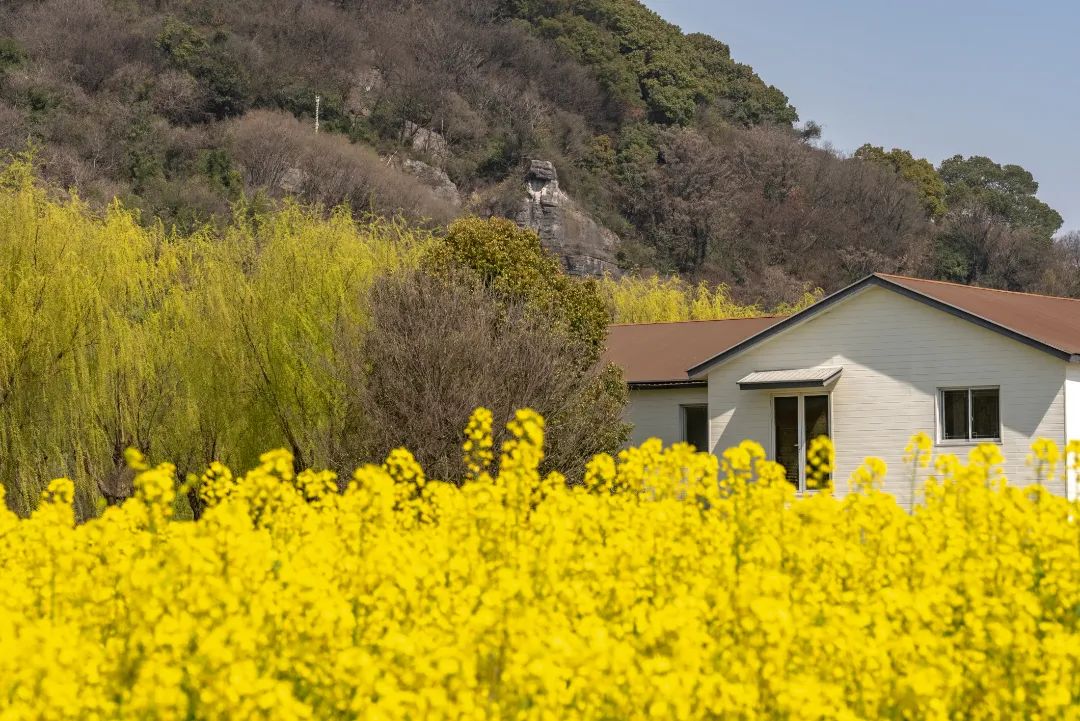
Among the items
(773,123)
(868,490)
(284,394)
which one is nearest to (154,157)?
(284,394)

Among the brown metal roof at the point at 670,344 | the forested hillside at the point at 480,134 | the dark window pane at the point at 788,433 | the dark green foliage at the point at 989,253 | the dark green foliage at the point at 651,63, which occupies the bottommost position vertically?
the dark window pane at the point at 788,433

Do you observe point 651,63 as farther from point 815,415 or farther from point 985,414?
point 985,414

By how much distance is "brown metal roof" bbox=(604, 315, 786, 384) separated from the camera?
25.5m

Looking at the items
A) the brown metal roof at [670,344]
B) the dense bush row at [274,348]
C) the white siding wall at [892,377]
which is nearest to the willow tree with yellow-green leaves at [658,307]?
the brown metal roof at [670,344]

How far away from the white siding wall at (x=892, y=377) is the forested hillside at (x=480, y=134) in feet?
95.8

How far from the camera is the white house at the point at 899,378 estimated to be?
65.6 ft

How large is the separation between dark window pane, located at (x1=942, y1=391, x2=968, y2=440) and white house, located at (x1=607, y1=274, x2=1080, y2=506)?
0.02 metres

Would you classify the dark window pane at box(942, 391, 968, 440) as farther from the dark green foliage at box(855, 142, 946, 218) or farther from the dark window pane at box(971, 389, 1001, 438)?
the dark green foliage at box(855, 142, 946, 218)

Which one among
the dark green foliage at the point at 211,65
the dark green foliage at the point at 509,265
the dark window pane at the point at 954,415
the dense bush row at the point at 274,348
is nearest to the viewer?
the dense bush row at the point at 274,348

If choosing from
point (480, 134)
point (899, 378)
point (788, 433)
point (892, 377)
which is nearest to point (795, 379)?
point (788, 433)

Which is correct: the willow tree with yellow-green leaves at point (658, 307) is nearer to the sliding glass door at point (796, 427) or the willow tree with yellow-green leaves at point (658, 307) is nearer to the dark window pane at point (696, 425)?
the dark window pane at point (696, 425)

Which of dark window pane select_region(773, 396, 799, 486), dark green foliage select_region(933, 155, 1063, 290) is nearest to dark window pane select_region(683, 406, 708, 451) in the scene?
dark window pane select_region(773, 396, 799, 486)

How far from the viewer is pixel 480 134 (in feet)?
229

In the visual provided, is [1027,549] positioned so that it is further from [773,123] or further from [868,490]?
[773,123]
